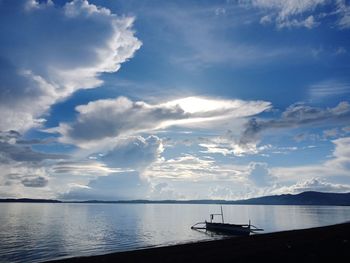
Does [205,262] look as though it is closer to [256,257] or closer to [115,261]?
[256,257]

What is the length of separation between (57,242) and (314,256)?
51.8 metres

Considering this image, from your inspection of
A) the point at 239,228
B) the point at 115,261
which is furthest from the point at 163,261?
the point at 239,228

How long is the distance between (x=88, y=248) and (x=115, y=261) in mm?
25996

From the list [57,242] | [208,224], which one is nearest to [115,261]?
[57,242]

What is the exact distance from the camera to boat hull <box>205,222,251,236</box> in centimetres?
8606

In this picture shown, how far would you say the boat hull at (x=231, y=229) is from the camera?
8606 centimetres

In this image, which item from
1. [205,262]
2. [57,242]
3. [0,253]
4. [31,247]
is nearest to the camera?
[205,262]

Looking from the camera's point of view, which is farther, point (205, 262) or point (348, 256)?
point (205, 262)

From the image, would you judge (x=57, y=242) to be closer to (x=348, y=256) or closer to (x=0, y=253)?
(x=0, y=253)

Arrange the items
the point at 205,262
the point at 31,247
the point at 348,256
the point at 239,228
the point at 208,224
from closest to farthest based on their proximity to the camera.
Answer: the point at 348,256
the point at 205,262
the point at 31,247
the point at 239,228
the point at 208,224

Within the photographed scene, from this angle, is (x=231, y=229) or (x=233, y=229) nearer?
(x=233, y=229)

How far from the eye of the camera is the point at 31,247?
200 ft

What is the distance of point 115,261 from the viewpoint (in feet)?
126

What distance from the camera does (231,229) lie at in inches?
3536
